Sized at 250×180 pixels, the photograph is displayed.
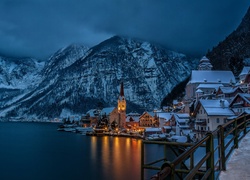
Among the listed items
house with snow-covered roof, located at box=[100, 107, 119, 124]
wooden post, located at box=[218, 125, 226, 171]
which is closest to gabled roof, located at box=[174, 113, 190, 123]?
wooden post, located at box=[218, 125, 226, 171]

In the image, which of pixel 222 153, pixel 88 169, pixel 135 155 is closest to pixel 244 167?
pixel 222 153

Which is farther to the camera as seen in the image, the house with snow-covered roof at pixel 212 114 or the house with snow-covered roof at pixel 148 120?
the house with snow-covered roof at pixel 148 120

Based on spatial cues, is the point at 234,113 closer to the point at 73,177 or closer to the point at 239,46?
the point at 73,177

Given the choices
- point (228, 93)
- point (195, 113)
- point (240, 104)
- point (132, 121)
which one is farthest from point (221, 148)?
point (132, 121)

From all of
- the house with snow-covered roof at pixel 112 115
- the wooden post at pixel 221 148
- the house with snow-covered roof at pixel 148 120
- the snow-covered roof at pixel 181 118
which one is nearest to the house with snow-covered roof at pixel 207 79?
the snow-covered roof at pixel 181 118

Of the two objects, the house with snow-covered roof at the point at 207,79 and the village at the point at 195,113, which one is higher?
the house with snow-covered roof at the point at 207,79

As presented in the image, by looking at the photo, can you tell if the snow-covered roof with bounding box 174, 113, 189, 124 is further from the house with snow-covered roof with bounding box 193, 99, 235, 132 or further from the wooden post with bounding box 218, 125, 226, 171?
the wooden post with bounding box 218, 125, 226, 171

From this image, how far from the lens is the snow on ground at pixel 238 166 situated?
7.36 meters

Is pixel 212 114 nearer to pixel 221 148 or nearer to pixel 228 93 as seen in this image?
pixel 228 93

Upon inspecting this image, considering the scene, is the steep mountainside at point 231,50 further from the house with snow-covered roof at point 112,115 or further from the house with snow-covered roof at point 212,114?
the house with snow-covered roof at point 212,114

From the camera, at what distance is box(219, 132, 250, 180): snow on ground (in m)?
7.36

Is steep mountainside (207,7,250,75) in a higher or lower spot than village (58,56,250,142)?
higher

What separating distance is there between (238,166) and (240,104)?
2056 inches

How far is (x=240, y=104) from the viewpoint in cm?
5631
